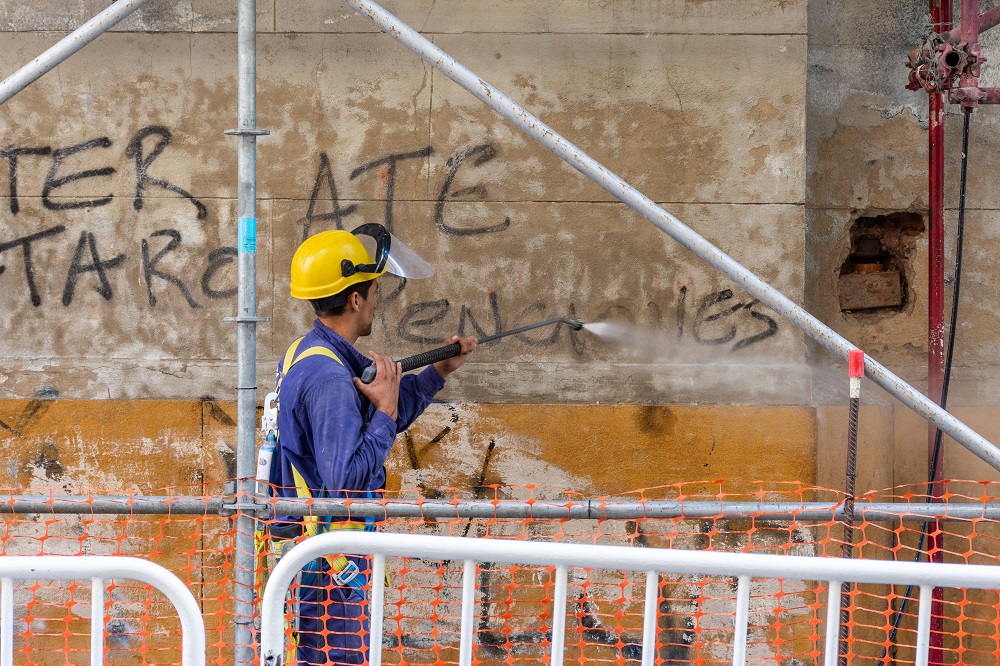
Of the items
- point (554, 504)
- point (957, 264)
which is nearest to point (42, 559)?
point (554, 504)

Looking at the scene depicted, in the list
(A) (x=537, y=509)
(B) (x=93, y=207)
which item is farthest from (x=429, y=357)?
(B) (x=93, y=207)

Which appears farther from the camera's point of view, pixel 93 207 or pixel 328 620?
pixel 93 207

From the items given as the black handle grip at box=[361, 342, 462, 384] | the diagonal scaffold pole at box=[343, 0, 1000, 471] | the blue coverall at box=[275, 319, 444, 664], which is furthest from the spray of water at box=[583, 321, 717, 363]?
the blue coverall at box=[275, 319, 444, 664]

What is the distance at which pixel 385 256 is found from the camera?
10.6 ft

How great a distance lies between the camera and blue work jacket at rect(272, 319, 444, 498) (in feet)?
9.06

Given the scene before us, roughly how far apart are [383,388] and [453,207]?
1953 millimetres

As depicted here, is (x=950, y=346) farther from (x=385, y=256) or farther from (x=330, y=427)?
(x=330, y=427)

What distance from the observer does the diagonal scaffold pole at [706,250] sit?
118 inches

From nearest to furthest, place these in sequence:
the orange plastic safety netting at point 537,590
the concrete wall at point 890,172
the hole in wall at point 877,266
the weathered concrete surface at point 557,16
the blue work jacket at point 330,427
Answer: the blue work jacket at point 330,427 → the orange plastic safety netting at point 537,590 → the weathered concrete surface at point 557,16 → the concrete wall at point 890,172 → the hole in wall at point 877,266

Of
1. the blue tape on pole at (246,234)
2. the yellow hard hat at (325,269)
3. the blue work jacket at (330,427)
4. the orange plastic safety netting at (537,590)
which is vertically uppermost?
the blue tape on pole at (246,234)

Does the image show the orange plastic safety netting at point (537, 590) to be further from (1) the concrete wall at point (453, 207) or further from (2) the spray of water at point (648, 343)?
(2) the spray of water at point (648, 343)

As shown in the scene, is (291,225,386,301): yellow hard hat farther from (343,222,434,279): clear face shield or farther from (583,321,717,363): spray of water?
(583,321,717,363): spray of water

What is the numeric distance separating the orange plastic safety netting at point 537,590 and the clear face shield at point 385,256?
146cm

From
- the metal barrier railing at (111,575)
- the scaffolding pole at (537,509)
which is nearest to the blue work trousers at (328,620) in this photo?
the scaffolding pole at (537,509)
